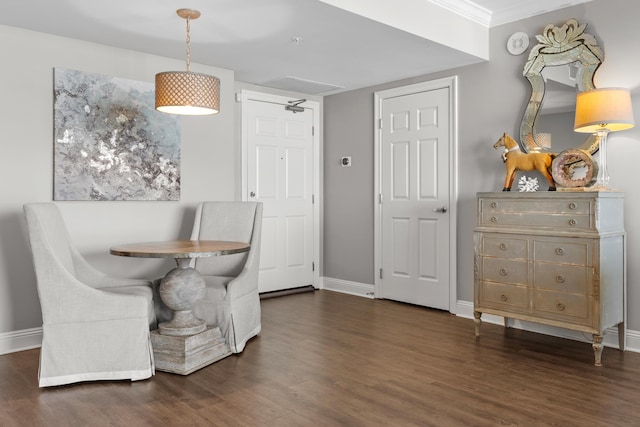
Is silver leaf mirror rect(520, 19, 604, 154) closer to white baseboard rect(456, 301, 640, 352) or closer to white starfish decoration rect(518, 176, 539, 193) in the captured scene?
white starfish decoration rect(518, 176, 539, 193)

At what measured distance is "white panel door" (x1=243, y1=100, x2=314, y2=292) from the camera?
17.6 ft

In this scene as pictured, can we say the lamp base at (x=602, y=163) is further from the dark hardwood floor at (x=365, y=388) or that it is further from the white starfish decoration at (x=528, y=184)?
the dark hardwood floor at (x=365, y=388)

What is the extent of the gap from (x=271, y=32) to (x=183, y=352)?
2.24 meters

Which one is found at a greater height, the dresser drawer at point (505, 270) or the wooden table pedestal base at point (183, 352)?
the dresser drawer at point (505, 270)

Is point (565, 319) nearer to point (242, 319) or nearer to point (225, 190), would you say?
point (242, 319)

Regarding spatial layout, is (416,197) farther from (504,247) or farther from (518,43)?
(518,43)

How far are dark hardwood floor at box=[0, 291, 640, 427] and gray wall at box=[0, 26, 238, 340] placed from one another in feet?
2.02

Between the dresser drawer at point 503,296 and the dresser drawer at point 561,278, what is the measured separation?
0.13 m

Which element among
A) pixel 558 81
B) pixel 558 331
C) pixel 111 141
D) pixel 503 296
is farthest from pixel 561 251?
pixel 111 141

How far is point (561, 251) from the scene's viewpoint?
343 cm

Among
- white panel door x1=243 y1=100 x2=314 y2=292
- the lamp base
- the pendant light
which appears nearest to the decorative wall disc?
the lamp base

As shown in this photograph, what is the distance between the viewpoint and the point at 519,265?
143 inches

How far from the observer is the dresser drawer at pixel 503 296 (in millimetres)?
3620

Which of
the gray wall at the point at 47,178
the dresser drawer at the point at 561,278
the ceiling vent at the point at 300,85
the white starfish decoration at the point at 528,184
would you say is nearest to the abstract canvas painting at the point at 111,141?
the gray wall at the point at 47,178
